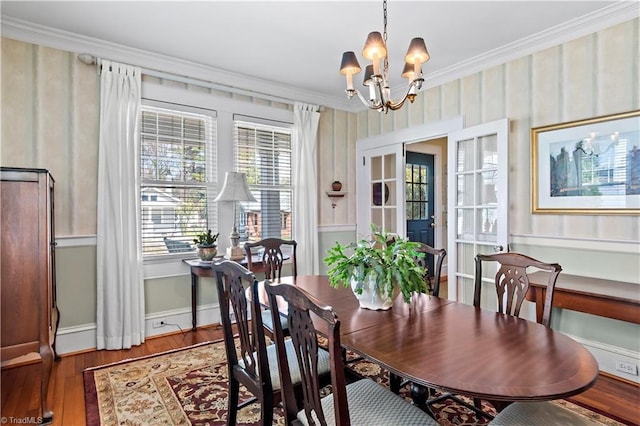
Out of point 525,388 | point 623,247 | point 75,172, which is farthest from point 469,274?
point 75,172

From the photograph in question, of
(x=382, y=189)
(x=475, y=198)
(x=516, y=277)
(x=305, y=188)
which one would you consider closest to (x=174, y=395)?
(x=516, y=277)

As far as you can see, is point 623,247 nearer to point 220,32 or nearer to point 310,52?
point 310,52

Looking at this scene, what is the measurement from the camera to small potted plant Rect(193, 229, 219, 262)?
338cm

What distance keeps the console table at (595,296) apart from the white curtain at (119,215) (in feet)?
10.7

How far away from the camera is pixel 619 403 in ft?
7.34

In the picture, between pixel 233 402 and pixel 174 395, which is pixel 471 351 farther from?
pixel 174 395

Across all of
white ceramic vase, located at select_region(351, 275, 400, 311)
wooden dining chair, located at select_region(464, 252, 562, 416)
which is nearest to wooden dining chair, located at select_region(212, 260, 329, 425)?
white ceramic vase, located at select_region(351, 275, 400, 311)

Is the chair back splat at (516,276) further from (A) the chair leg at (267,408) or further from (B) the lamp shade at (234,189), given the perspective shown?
(B) the lamp shade at (234,189)

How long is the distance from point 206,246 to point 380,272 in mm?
2160

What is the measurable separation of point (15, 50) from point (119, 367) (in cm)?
262

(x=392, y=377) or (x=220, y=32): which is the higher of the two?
(x=220, y=32)

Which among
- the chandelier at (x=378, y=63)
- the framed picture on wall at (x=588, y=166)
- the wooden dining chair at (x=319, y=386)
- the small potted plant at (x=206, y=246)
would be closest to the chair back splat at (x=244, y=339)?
the wooden dining chair at (x=319, y=386)

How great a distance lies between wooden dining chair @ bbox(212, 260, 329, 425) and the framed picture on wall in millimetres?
2365

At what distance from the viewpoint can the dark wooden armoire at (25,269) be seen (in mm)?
2025
